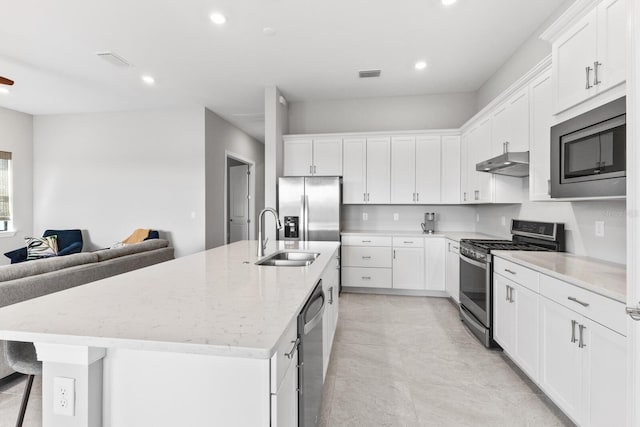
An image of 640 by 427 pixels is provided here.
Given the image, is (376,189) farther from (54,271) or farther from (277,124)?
(54,271)

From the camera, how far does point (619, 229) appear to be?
6.56 ft

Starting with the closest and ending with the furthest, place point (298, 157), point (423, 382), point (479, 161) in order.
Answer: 1. point (423, 382)
2. point (479, 161)
3. point (298, 157)

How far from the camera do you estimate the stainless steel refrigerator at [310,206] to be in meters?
4.30

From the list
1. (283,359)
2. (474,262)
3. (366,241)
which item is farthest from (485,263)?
(283,359)

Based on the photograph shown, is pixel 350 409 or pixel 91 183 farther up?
pixel 91 183

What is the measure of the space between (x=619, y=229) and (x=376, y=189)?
2814 mm

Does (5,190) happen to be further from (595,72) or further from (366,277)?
(595,72)

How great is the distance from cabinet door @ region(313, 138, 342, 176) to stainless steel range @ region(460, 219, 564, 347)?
2.09 meters

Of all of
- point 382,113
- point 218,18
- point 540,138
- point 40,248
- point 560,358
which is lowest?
point 560,358

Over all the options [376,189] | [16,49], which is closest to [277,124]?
[376,189]

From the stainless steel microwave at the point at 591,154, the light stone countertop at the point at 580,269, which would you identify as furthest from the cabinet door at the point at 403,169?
the stainless steel microwave at the point at 591,154

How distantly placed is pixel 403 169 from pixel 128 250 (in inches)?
145

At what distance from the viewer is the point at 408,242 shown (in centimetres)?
424

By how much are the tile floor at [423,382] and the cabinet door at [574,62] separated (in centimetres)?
193
